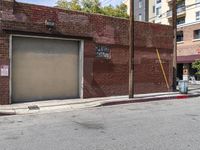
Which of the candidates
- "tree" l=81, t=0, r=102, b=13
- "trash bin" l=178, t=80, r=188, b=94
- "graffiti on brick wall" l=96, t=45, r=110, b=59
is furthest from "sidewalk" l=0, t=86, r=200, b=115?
"tree" l=81, t=0, r=102, b=13

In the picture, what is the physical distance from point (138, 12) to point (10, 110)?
2436 inches

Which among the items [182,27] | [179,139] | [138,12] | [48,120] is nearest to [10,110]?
[48,120]

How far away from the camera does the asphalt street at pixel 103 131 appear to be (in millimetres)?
7645

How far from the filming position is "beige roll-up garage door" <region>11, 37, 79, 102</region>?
15836 mm

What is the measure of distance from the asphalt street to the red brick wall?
15.6 ft

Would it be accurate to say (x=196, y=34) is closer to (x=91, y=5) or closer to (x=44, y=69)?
(x=91, y=5)

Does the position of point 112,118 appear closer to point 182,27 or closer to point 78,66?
point 78,66

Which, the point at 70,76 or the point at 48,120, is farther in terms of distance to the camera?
the point at 70,76

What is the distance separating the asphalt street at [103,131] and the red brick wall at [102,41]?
4.76m

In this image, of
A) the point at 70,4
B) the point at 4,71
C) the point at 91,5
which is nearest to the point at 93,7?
the point at 91,5

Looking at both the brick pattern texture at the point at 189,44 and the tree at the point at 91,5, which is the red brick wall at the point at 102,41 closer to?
the tree at the point at 91,5

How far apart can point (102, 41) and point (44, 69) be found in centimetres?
393

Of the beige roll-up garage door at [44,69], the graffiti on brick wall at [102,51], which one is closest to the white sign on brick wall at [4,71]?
the beige roll-up garage door at [44,69]

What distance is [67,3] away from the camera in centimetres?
4062
